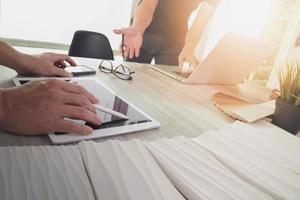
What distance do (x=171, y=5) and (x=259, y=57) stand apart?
94 cm

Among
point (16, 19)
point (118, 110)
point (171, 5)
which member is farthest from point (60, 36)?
point (118, 110)

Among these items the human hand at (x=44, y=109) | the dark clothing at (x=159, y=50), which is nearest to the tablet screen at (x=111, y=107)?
the human hand at (x=44, y=109)

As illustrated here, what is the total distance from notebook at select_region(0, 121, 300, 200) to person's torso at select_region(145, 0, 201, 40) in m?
1.59

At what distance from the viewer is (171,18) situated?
7.14ft

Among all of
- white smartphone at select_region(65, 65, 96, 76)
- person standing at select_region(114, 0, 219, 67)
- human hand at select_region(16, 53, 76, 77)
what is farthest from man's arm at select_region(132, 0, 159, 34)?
human hand at select_region(16, 53, 76, 77)

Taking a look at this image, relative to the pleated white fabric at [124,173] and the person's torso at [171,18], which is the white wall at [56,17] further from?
the pleated white fabric at [124,173]

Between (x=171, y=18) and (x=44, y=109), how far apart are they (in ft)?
5.76

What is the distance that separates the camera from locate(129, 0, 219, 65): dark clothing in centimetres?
214

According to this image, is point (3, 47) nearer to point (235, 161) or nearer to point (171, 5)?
point (235, 161)

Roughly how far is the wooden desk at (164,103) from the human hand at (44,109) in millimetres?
26

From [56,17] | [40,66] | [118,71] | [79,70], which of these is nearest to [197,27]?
[118,71]

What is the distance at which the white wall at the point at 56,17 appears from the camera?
124 inches

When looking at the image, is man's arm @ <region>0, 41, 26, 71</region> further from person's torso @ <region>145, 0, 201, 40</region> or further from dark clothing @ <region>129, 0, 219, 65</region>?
person's torso @ <region>145, 0, 201, 40</region>

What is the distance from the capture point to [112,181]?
47 centimetres
